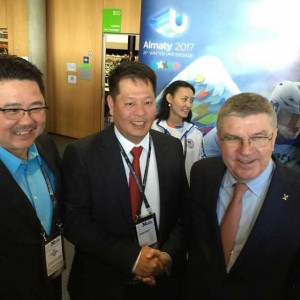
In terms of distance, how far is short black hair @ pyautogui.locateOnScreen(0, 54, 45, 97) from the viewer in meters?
1.26

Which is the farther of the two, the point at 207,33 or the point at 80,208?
the point at 207,33

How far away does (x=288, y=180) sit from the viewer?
1.26 metres

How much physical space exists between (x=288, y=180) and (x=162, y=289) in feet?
3.20

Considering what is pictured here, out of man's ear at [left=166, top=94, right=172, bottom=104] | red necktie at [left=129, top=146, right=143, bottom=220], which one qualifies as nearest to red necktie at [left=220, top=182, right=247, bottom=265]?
red necktie at [left=129, top=146, right=143, bottom=220]

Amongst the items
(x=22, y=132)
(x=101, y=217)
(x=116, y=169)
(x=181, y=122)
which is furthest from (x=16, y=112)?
(x=181, y=122)

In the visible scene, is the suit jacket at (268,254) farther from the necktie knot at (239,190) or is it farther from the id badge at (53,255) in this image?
the id badge at (53,255)

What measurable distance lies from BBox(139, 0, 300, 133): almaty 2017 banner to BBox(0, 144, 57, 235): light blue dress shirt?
2.89 m

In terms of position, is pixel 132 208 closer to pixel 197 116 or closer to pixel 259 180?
pixel 259 180

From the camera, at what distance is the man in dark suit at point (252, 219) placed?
1218 millimetres

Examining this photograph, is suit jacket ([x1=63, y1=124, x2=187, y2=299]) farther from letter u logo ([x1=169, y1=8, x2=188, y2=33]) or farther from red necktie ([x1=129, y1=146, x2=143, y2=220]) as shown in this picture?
letter u logo ([x1=169, y1=8, x2=188, y2=33])

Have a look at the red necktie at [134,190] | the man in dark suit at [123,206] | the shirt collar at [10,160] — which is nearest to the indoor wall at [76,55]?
the man in dark suit at [123,206]

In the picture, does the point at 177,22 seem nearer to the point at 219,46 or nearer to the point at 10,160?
the point at 219,46

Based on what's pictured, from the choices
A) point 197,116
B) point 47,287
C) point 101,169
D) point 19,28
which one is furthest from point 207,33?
point 19,28

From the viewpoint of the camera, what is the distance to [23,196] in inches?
50.3
